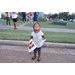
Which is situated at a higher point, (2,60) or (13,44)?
(13,44)

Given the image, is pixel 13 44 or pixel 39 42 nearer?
pixel 39 42

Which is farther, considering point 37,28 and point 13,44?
point 13,44

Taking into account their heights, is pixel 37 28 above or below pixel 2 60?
above

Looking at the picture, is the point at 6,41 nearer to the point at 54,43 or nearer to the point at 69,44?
the point at 54,43

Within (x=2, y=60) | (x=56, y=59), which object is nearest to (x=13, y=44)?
(x=2, y=60)

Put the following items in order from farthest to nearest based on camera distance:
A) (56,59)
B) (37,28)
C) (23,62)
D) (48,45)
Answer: (48,45)
(56,59)
(23,62)
(37,28)

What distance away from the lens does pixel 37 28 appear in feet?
8.07

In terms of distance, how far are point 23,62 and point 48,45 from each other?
1.74 meters

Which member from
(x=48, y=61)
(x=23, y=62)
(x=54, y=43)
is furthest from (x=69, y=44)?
(x=23, y=62)

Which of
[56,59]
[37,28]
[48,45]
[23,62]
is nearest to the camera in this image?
[37,28]
